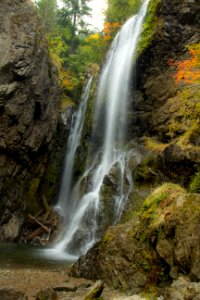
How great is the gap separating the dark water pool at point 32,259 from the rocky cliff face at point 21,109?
412cm

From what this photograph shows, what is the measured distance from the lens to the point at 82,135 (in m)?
27.1

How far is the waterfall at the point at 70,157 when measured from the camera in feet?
83.0

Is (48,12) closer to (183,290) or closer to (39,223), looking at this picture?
(39,223)

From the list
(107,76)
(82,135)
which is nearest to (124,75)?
(107,76)

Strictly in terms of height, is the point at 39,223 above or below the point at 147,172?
below

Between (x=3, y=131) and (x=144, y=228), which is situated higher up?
(x=3, y=131)

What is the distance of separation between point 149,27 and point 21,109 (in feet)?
36.8

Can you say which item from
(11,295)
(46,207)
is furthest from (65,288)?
(46,207)

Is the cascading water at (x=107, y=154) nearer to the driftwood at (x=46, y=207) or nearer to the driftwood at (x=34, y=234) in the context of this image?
the driftwood at (x=46, y=207)

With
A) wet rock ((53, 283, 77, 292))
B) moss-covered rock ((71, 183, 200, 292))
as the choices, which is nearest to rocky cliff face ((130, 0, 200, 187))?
moss-covered rock ((71, 183, 200, 292))

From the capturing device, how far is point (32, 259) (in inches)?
602

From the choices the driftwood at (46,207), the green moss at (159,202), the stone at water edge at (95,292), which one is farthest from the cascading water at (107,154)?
the stone at water edge at (95,292)

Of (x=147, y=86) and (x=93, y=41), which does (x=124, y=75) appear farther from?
(x=93, y=41)

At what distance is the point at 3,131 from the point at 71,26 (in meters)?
23.6
